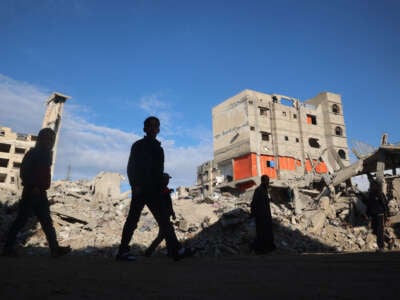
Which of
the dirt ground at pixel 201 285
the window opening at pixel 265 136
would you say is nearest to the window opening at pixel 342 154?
the window opening at pixel 265 136

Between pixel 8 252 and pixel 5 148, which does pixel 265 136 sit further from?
pixel 5 148

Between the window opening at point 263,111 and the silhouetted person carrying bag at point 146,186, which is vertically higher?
the window opening at point 263,111

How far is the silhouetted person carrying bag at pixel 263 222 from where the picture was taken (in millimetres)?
6066

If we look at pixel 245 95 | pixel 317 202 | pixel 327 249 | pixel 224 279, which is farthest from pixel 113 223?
pixel 245 95

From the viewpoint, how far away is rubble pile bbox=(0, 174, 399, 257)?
25.0 feet

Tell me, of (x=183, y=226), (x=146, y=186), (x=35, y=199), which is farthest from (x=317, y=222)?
(x=35, y=199)

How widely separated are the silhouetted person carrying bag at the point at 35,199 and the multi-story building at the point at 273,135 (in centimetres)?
2578

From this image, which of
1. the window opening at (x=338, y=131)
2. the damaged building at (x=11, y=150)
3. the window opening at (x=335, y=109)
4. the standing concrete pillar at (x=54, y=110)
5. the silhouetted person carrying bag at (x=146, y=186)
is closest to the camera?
the silhouetted person carrying bag at (x=146, y=186)

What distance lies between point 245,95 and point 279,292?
105 ft

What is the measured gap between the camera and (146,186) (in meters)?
3.61

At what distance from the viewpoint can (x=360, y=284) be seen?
1.74 m

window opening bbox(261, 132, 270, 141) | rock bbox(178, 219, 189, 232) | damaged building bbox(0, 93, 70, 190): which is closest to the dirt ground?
rock bbox(178, 219, 189, 232)

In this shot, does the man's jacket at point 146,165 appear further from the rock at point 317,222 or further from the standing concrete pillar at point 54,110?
the standing concrete pillar at point 54,110

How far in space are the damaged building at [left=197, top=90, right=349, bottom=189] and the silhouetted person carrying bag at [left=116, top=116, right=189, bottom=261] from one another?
25069mm
